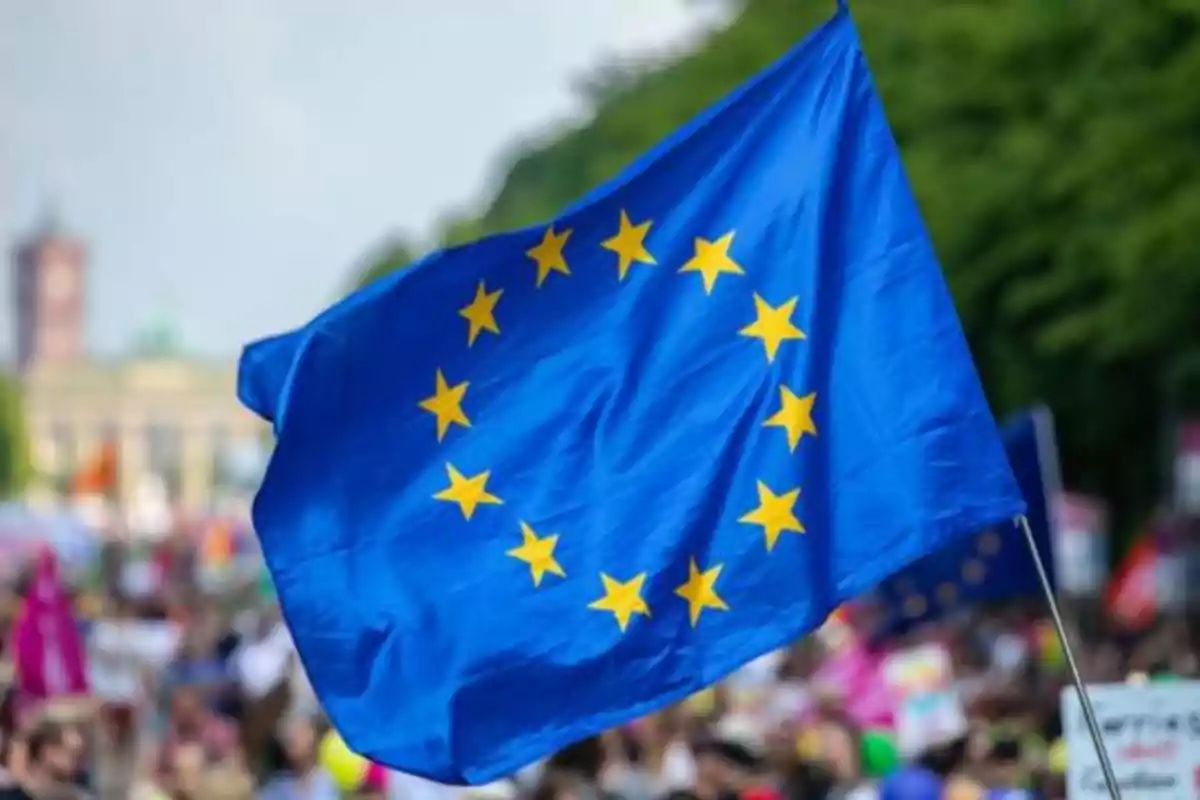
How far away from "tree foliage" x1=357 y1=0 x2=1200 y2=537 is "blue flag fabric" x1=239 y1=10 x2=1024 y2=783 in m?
15.6

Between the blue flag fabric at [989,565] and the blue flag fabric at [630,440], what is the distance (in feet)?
16.6

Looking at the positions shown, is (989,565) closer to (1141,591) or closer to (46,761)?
(46,761)

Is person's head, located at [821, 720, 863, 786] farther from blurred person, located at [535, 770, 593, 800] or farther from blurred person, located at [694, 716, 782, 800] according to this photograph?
blurred person, located at [535, 770, 593, 800]

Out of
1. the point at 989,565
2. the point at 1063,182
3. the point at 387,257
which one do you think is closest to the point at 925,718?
the point at 989,565

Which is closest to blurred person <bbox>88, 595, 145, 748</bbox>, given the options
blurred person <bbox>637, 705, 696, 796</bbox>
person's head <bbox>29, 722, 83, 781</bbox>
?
blurred person <bbox>637, 705, 696, 796</bbox>

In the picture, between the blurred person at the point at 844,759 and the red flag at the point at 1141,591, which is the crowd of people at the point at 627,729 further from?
the red flag at the point at 1141,591

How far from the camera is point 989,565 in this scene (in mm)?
15211

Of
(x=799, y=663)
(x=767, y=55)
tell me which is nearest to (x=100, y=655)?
(x=799, y=663)

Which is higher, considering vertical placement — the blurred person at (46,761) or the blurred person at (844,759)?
the blurred person at (46,761)

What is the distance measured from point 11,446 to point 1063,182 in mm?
134541

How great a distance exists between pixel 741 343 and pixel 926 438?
56 cm

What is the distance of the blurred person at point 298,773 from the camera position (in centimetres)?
1416

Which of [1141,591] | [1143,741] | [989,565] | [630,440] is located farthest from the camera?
[1141,591]

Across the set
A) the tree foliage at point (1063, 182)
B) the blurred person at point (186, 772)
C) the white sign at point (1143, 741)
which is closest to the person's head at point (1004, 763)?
the white sign at point (1143, 741)
